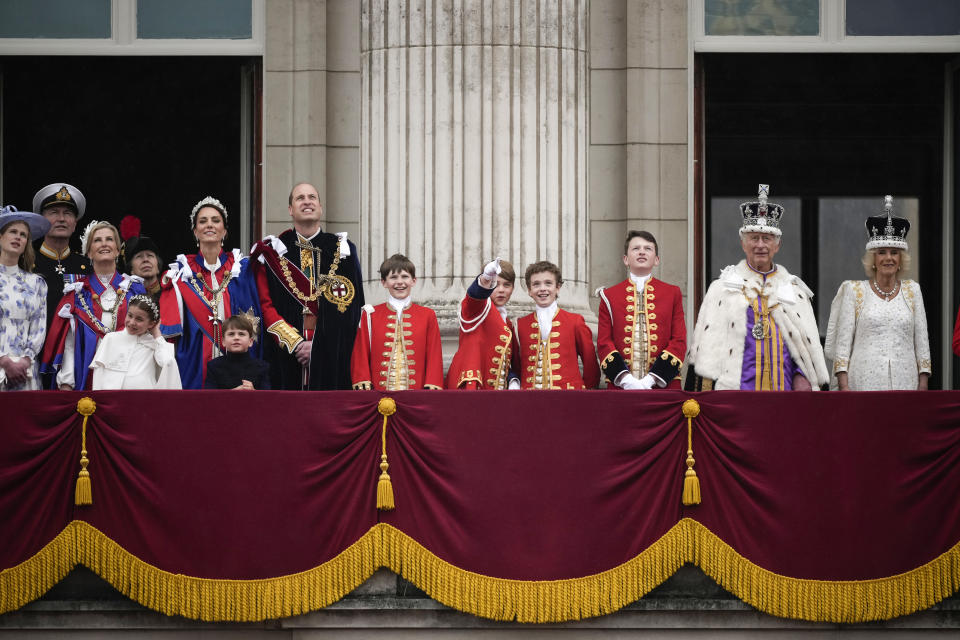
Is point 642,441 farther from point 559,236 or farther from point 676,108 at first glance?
point 676,108

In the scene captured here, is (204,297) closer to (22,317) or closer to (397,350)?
(22,317)

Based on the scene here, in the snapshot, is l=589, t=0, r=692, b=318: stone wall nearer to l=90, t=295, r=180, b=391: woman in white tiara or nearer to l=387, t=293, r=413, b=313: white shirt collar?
l=387, t=293, r=413, b=313: white shirt collar

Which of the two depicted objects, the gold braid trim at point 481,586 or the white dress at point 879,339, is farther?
the white dress at point 879,339

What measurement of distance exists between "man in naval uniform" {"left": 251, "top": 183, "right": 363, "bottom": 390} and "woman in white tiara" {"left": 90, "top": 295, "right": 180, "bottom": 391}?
0.80 m

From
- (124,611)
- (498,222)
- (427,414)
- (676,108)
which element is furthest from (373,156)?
(124,611)

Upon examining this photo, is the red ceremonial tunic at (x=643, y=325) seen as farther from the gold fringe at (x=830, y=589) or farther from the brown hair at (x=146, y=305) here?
the brown hair at (x=146, y=305)

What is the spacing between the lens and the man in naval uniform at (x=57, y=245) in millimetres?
10250

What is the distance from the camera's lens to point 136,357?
9.45 meters

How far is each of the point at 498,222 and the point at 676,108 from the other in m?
2.10

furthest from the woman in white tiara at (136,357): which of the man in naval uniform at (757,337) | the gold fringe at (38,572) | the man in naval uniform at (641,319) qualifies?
the man in naval uniform at (757,337)

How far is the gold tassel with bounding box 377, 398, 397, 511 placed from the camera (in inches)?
336

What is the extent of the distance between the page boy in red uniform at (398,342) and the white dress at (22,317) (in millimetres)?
1933

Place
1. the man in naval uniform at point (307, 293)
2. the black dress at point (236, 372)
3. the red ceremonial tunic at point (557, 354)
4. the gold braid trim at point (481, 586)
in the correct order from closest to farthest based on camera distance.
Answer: the gold braid trim at point (481, 586)
the black dress at point (236, 372)
the red ceremonial tunic at point (557, 354)
the man in naval uniform at point (307, 293)

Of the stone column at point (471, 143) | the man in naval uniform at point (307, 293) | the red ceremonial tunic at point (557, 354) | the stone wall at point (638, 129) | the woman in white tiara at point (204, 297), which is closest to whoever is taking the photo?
the red ceremonial tunic at point (557, 354)
